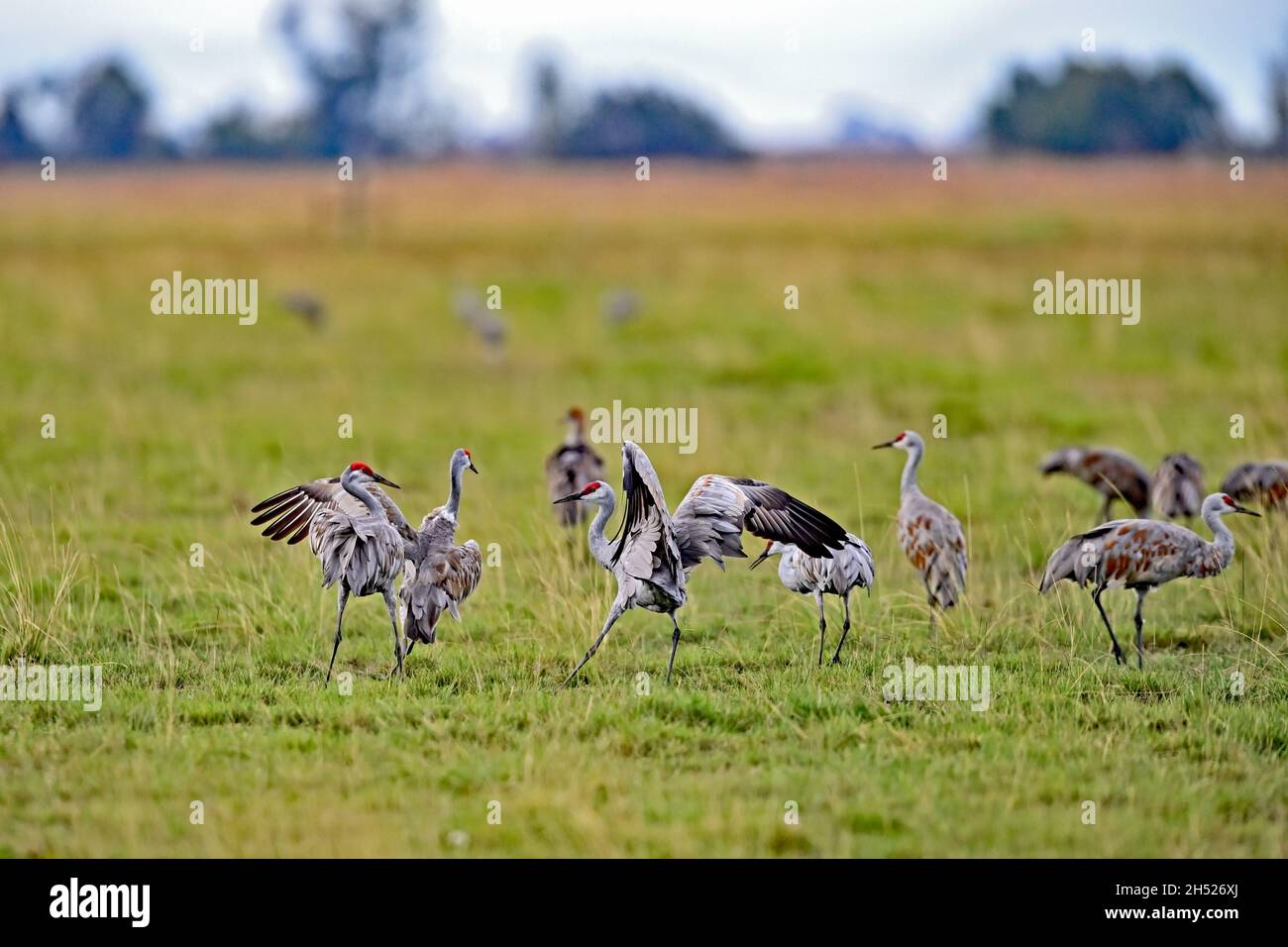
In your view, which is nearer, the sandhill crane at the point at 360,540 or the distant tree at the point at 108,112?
the sandhill crane at the point at 360,540

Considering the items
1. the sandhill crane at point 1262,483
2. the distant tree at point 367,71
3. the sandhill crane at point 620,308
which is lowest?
the sandhill crane at point 1262,483

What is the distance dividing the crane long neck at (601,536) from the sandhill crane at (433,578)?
72 cm

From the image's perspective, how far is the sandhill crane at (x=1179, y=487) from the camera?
11.1 meters

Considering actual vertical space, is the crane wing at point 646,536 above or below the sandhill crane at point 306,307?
below

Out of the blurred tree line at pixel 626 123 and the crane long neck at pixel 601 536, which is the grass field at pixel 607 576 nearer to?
the crane long neck at pixel 601 536

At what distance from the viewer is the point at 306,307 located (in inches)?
886

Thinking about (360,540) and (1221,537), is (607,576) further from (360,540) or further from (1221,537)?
(1221,537)

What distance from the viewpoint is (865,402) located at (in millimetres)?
17188

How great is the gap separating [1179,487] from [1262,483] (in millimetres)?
597

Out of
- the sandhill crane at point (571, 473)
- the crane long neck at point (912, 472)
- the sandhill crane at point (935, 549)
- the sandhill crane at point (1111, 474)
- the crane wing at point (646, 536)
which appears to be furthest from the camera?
the sandhill crane at point (1111, 474)

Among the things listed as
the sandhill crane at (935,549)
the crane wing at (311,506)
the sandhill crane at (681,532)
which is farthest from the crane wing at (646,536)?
the sandhill crane at (935,549)

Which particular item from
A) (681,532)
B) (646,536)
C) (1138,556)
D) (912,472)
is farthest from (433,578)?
(1138,556)

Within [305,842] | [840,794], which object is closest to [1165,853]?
[840,794]

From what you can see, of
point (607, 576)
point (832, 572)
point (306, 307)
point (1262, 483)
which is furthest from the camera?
point (306, 307)
